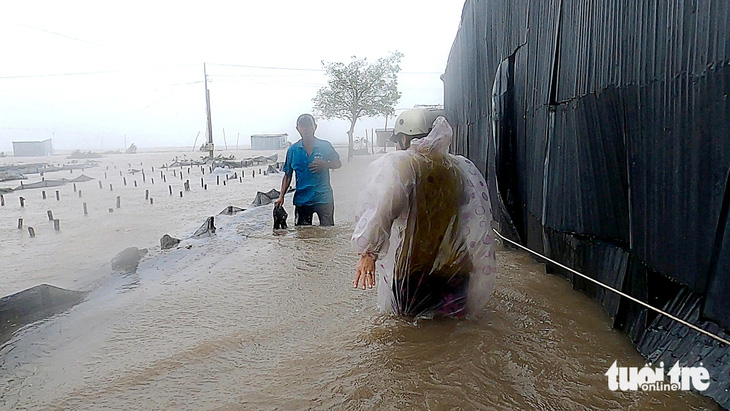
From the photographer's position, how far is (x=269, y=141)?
228 feet

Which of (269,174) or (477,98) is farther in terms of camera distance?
(269,174)

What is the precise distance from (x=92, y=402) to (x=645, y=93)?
339cm

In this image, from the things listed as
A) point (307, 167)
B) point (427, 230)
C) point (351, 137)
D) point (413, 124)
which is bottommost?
point (427, 230)

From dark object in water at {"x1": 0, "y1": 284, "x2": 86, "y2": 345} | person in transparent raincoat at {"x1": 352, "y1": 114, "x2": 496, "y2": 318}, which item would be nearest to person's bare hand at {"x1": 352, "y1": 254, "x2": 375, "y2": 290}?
person in transparent raincoat at {"x1": 352, "y1": 114, "x2": 496, "y2": 318}

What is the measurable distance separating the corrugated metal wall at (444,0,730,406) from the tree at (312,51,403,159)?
89.3ft

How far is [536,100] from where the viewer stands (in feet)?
14.3

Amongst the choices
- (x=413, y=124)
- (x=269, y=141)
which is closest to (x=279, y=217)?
(x=413, y=124)

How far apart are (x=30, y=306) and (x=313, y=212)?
3870 mm

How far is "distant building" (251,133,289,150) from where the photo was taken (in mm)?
67438

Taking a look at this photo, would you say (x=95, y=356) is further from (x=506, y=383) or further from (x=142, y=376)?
(x=506, y=383)

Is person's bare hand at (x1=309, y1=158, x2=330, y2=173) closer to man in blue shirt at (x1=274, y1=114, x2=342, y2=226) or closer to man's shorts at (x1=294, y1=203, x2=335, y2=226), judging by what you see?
man in blue shirt at (x1=274, y1=114, x2=342, y2=226)

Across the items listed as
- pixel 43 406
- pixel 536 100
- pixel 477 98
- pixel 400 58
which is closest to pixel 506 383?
pixel 43 406

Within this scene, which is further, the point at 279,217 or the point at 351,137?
the point at 351,137

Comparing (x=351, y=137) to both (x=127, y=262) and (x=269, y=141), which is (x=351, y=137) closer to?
(x=127, y=262)
